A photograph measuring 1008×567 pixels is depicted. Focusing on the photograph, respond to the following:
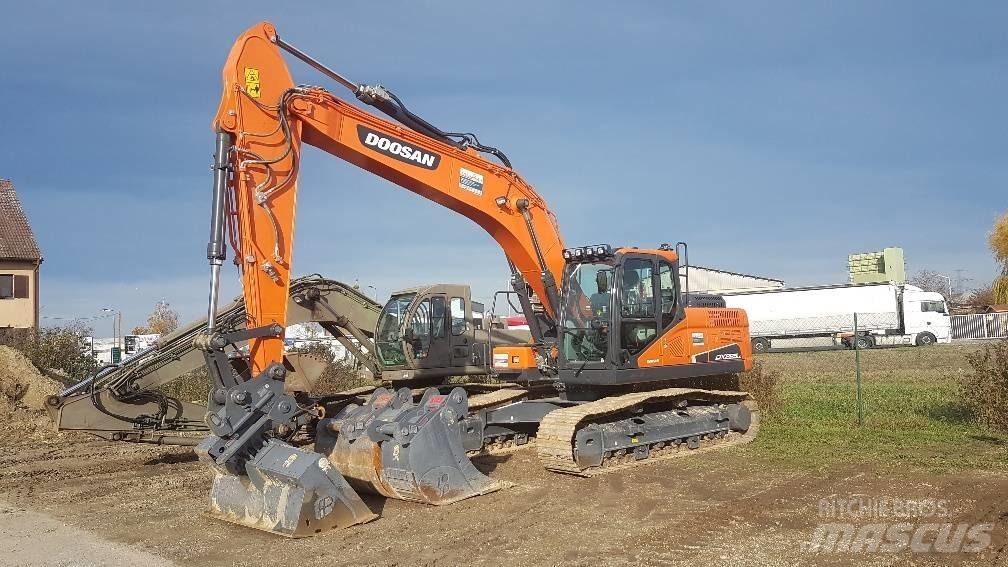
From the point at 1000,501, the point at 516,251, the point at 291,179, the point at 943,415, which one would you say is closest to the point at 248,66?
the point at 291,179

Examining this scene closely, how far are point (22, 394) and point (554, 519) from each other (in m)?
12.9

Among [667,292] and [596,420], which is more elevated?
[667,292]

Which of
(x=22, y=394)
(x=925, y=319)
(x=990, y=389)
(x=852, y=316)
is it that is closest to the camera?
(x=990, y=389)

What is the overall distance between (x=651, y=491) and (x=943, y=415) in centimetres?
685

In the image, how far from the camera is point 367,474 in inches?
332

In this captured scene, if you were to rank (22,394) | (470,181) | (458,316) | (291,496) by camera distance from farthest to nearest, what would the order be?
(22,394), (458,316), (470,181), (291,496)

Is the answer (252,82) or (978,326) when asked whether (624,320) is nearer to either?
(252,82)

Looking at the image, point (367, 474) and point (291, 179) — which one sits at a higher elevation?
point (291, 179)

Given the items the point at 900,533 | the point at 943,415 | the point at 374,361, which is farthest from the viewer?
the point at 374,361

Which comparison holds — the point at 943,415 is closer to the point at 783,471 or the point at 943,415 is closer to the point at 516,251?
the point at 783,471

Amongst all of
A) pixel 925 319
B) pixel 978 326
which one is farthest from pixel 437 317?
pixel 978 326

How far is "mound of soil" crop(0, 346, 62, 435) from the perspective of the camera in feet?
49.8

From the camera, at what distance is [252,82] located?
29.2 ft

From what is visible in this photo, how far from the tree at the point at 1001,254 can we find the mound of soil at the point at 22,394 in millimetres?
50380
